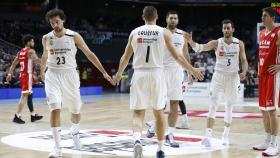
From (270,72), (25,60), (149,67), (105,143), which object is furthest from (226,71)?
(25,60)

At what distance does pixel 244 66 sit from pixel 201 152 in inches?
66.8

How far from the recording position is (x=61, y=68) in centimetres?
638

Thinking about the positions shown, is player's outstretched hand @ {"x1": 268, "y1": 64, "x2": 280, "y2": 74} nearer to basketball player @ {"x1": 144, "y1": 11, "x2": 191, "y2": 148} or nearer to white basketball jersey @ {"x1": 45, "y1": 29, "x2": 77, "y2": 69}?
basketball player @ {"x1": 144, "y1": 11, "x2": 191, "y2": 148}

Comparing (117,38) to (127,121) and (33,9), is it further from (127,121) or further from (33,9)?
(127,121)

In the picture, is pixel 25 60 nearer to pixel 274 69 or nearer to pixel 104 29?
pixel 274 69

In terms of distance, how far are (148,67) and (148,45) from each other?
271 millimetres

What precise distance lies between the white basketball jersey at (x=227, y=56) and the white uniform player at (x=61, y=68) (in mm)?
2433

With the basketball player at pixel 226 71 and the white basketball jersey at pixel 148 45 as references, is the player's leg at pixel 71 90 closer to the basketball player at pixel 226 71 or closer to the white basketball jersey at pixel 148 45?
the white basketball jersey at pixel 148 45

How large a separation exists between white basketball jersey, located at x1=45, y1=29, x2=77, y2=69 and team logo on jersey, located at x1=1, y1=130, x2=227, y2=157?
4.11ft

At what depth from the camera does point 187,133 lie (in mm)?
8938

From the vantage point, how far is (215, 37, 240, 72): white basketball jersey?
747cm

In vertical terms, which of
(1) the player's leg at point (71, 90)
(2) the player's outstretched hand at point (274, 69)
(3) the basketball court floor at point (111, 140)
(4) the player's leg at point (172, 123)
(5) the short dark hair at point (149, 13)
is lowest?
(3) the basketball court floor at point (111, 140)

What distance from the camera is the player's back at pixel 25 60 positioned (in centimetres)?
1081

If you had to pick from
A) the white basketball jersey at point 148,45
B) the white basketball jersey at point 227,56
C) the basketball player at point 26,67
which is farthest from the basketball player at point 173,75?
the basketball player at point 26,67
